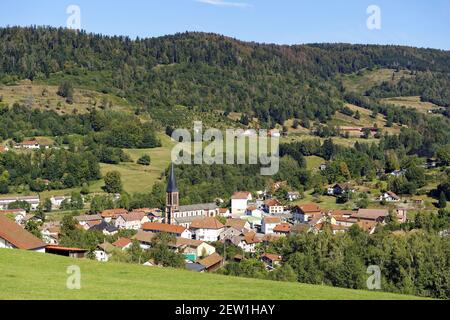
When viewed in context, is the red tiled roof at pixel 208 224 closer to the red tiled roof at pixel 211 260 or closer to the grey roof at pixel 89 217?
the grey roof at pixel 89 217

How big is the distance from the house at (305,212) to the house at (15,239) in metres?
41.3

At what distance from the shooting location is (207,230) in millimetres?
56750

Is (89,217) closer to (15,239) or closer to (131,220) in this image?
(131,220)

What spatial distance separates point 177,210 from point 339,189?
2124cm

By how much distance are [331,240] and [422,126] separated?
93.0 meters

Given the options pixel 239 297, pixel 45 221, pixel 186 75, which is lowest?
pixel 45 221

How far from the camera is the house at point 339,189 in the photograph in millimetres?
71375

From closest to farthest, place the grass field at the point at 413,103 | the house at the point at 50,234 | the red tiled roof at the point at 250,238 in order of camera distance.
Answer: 1. the house at the point at 50,234
2. the red tiled roof at the point at 250,238
3. the grass field at the point at 413,103

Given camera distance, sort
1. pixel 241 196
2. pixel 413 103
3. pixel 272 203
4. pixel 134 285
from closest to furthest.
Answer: pixel 134 285
pixel 241 196
pixel 272 203
pixel 413 103

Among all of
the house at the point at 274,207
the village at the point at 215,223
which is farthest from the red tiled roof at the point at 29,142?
the house at the point at 274,207

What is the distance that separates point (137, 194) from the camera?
71250 mm

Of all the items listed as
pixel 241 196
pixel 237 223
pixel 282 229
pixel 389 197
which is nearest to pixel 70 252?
pixel 282 229
